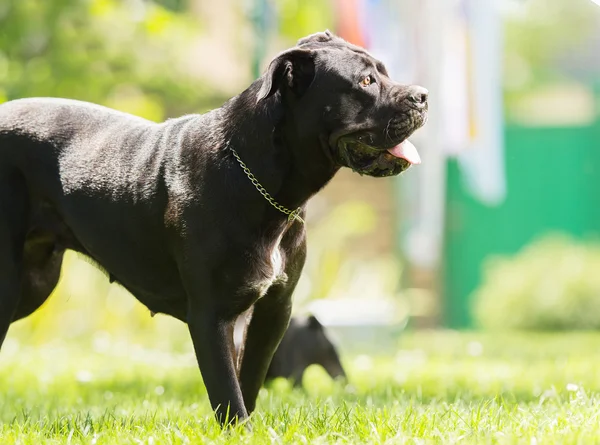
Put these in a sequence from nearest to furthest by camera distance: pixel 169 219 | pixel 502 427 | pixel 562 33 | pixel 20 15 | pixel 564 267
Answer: pixel 502 427
pixel 169 219
pixel 20 15
pixel 564 267
pixel 562 33

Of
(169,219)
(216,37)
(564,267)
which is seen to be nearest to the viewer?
(169,219)

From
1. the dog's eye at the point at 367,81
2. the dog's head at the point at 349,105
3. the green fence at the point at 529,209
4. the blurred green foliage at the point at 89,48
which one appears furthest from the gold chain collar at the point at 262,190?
the green fence at the point at 529,209

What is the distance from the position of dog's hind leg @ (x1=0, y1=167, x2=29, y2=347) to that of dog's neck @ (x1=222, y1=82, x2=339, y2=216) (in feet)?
3.31

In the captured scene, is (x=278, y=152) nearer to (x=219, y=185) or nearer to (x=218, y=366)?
(x=219, y=185)

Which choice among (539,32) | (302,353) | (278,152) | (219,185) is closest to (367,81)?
(278,152)

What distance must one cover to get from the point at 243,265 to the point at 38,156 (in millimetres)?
1147

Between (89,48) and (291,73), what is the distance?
651 cm

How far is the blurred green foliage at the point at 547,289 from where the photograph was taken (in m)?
10.2

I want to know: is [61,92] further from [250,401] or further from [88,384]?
[250,401]

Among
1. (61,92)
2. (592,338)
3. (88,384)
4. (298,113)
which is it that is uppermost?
(298,113)

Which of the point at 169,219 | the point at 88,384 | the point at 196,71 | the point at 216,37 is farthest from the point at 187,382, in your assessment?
the point at 216,37

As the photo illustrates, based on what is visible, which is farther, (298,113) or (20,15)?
(20,15)

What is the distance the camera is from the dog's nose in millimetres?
3246

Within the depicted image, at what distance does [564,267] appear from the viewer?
10.4m
